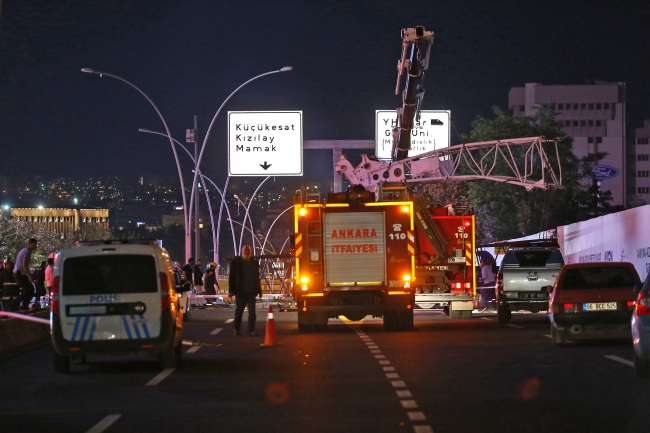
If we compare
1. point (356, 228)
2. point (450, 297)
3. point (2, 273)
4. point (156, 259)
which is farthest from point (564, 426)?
point (2, 273)

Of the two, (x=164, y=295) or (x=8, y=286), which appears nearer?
(x=164, y=295)

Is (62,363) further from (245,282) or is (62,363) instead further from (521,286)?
(521,286)

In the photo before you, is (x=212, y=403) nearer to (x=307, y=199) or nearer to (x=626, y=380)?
(x=626, y=380)

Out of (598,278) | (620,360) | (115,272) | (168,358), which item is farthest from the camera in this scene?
(598,278)

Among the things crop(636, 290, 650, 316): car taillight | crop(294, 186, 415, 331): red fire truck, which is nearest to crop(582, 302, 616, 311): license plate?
crop(636, 290, 650, 316): car taillight

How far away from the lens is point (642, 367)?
15.3 metres

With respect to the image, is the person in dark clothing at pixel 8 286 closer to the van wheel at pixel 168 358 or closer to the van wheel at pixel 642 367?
the van wheel at pixel 168 358

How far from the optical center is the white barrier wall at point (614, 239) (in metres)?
35.1

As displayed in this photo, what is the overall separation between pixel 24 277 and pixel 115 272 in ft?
48.5

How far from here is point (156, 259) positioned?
1731cm

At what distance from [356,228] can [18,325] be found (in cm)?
843

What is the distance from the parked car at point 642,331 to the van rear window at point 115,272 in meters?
6.57

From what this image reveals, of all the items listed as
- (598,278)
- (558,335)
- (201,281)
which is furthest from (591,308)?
(201,281)

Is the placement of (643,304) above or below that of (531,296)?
above
